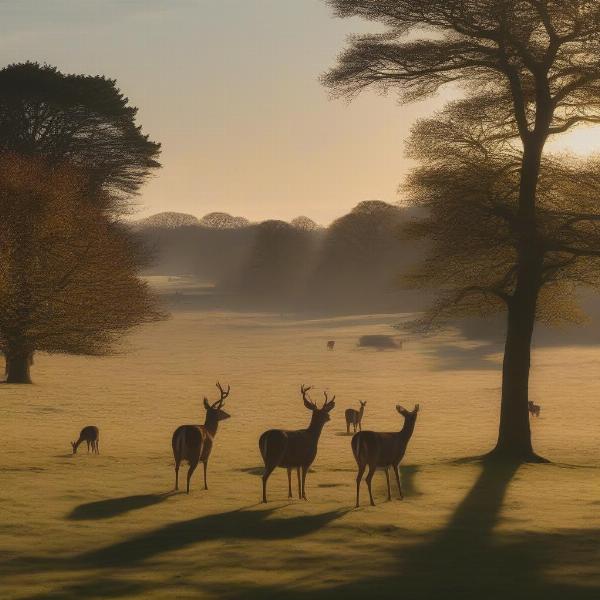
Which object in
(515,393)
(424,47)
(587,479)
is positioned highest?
Result: (424,47)

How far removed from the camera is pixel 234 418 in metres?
39.5

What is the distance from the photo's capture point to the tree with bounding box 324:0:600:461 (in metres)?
25.2

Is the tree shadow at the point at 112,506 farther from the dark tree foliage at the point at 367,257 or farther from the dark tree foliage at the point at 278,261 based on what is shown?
the dark tree foliage at the point at 278,261

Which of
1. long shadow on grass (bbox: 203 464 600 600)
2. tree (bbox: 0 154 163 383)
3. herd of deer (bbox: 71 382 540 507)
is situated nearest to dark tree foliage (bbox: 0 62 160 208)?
tree (bbox: 0 154 163 383)

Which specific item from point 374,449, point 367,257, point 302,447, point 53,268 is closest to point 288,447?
point 302,447

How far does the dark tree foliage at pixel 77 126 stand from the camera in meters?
52.3

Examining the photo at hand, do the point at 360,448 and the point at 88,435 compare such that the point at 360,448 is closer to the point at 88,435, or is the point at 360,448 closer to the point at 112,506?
the point at 112,506

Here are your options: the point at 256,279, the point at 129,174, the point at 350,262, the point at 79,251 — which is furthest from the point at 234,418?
the point at 256,279

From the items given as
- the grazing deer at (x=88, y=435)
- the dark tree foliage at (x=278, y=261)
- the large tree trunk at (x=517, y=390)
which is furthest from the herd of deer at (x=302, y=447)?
the dark tree foliage at (x=278, y=261)

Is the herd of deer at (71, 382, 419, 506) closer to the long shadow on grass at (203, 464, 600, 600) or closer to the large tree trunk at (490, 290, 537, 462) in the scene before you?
the long shadow on grass at (203, 464, 600, 600)

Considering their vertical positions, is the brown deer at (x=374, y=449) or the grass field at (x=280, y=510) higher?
the brown deer at (x=374, y=449)

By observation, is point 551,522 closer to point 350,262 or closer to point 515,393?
point 515,393

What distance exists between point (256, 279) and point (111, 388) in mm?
120208

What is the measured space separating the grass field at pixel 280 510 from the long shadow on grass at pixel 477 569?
39 millimetres
